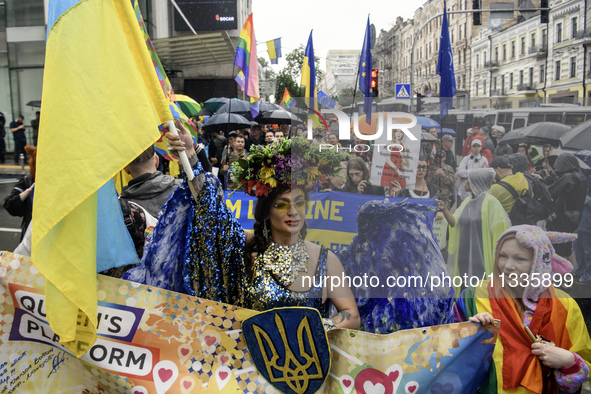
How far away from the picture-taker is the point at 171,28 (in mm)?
26750

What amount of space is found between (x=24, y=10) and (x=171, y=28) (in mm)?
9028

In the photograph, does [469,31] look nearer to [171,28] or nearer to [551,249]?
[171,28]

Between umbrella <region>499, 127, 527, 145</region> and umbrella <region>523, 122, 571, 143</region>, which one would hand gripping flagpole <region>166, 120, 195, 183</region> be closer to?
umbrella <region>499, 127, 527, 145</region>

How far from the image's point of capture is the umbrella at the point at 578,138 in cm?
251

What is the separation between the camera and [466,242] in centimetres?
262

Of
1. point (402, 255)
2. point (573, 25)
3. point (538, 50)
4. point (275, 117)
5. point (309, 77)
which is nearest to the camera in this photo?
point (402, 255)

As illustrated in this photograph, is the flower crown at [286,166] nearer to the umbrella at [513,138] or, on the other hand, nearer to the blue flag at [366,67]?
the umbrella at [513,138]

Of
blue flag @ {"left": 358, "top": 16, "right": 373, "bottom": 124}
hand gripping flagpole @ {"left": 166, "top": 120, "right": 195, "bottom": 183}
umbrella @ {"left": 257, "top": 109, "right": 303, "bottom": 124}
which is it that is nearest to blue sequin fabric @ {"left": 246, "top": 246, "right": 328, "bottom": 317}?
hand gripping flagpole @ {"left": 166, "top": 120, "right": 195, "bottom": 183}

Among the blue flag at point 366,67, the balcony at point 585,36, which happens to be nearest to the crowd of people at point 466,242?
the blue flag at point 366,67

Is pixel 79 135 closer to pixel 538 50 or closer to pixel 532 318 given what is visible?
pixel 532 318

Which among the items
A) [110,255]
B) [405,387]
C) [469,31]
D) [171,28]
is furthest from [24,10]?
[469,31]

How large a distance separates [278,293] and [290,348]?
285 mm

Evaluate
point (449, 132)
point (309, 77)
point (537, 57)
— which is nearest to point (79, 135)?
point (449, 132)

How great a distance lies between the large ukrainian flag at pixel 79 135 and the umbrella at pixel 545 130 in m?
1.82
